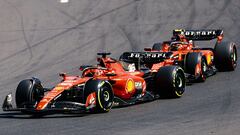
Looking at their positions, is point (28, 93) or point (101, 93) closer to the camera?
point (101, 93)

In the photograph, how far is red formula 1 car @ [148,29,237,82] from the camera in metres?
18.4

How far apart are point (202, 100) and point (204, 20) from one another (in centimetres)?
1213

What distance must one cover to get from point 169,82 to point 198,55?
101 inches

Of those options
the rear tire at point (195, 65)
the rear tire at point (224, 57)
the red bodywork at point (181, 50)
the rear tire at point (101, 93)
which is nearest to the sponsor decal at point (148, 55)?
the red bodywork at point (181, 50)

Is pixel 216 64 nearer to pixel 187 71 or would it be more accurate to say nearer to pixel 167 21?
pixel 187 71

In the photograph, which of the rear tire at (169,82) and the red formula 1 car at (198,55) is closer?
the rear tire at (169,82)

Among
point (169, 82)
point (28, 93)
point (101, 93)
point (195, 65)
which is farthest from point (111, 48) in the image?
point (101, 93)

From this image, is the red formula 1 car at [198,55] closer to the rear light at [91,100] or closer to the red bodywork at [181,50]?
the red bodywork at [181,50]

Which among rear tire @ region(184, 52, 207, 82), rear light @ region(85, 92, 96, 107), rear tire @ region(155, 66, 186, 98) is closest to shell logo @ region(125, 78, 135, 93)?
A: rear tire @ region(155, 66, 186, 98)

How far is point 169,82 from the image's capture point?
53.2ft

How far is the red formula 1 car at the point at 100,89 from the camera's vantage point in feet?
47.4

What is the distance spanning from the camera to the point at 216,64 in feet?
66.6

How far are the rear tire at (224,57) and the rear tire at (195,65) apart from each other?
1.52 m

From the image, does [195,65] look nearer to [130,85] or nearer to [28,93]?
[130,85]
